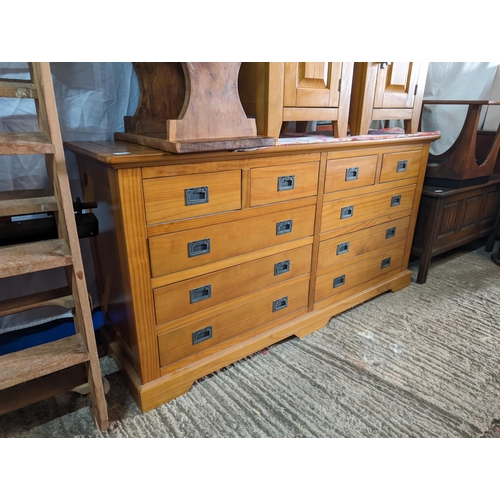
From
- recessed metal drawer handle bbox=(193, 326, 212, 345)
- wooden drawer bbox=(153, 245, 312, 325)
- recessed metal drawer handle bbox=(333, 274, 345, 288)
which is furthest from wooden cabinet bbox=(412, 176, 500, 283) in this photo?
recessed metal drawer handle bbox=(193, 326, 212, 345)

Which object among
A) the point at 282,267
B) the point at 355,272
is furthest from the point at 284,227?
the point at 355,272

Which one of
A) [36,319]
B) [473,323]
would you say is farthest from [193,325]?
[473,323]

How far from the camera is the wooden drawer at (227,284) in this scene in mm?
1291

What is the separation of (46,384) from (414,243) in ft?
6.98

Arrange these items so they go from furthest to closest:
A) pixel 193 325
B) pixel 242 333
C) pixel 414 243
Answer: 1. pixel 414 243
2. pixel 242 333
3. pixel 193 325

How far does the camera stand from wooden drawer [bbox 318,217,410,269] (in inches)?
69.5

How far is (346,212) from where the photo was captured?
1761mm

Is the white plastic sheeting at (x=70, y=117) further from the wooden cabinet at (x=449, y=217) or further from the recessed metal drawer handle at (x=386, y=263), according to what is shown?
the wooden cabinet at (x=449, y=217)

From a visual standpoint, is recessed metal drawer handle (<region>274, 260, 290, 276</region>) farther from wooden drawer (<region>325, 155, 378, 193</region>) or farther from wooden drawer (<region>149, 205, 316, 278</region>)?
wooden drawer (<region>325, 155, 378, 193</region>)

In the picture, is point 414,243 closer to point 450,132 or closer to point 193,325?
point 450,132

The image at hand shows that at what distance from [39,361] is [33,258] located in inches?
12.4

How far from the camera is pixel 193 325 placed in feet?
4.54

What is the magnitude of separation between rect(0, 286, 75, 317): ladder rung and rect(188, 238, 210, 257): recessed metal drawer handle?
0.41 metres

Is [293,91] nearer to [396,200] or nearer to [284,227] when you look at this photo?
[284,227]
